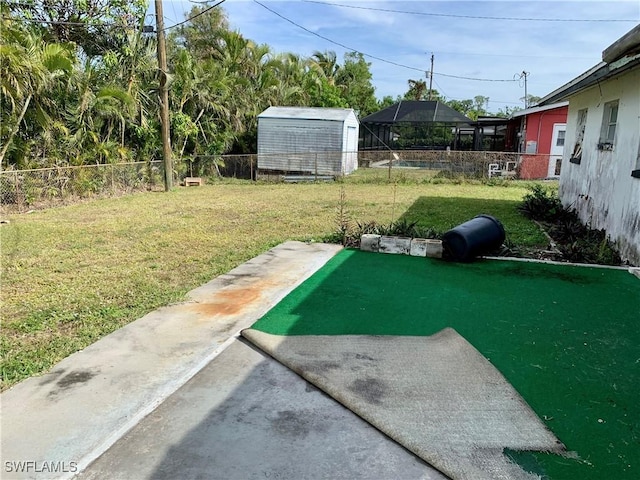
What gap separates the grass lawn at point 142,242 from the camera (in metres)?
4.23

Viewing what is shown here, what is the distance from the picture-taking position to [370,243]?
7.03 metres

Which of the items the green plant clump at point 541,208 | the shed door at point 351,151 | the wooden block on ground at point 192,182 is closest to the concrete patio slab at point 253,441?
the green plant clump at point 541,208

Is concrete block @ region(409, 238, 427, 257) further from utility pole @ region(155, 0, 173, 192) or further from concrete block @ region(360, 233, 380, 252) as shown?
utility pole @ region(155, 0, 173, 192)

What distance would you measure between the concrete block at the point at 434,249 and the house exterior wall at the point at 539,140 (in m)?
14.7

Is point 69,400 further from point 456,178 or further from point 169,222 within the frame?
point 456,178

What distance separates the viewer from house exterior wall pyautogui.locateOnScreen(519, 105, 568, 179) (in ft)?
63.5

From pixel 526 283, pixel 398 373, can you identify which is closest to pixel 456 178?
pixel 526 283

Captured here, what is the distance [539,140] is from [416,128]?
11620 millimetres

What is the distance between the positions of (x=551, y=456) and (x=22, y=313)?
4627mm

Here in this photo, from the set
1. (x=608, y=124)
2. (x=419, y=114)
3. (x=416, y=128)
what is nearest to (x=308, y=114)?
(x=419, y=114)

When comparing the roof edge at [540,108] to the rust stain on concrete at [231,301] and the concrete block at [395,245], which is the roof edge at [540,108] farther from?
the rust stain on concrete at [231,301]

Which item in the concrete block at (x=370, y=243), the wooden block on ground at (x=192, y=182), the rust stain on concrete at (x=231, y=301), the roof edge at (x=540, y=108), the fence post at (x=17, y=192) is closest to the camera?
the rust stain on concrete at (x=231, y=301)

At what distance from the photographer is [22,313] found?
14.7 ft

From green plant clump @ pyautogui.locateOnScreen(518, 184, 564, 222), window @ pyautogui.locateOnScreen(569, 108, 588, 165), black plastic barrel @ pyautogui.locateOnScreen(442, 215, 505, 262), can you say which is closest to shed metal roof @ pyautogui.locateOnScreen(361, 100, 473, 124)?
window @ pyautogui.locateOnScreen(569, 108, 588, 165)
